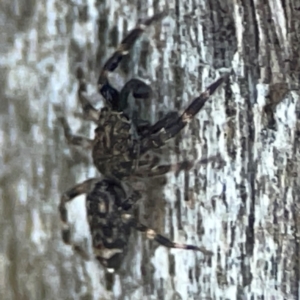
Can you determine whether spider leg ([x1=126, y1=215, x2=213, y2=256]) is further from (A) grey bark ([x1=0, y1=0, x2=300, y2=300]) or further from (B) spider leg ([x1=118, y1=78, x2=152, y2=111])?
(B) spider leg ([x1=118, y1=78, x2=152, y2=111])

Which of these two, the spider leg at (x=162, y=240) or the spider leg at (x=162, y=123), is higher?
the spider leg at (x=162, y=123)

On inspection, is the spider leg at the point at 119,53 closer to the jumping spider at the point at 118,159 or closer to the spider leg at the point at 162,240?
the jumping spider at the point at 118,159

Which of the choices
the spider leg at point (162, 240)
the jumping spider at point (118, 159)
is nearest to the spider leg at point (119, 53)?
the jumping spider at point (118, 159)

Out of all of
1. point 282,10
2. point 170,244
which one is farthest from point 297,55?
point 170,244

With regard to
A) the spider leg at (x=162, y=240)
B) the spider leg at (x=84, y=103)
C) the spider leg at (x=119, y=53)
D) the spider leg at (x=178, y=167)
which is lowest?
the spider leg at (x=162, y=240)

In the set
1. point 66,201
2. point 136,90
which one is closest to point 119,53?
point 136,90
